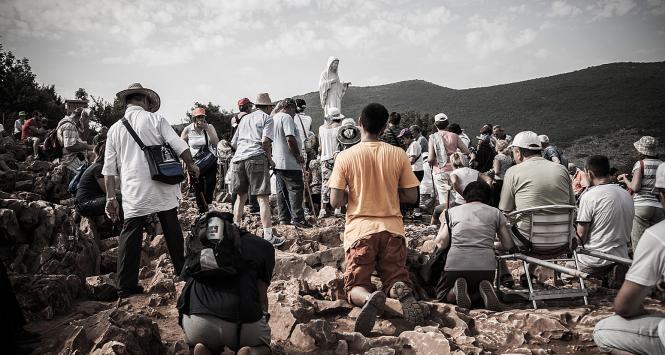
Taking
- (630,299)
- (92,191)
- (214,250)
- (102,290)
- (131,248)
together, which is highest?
(92,191)

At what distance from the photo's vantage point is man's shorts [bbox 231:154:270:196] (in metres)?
5.81

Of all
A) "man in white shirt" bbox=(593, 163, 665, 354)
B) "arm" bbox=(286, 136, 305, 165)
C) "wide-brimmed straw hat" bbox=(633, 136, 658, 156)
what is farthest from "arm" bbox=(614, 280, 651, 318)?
"arm" bbox=(286, 136, 305, 165)

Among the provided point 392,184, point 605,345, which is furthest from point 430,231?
point 605,345

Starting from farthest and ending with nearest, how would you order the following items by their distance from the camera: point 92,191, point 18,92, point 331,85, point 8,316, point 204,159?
1. point 18,92
2. point 331,85
3. point 204,159
4. point 92,191
5. point 8,316

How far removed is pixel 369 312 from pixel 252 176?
10.2 ft

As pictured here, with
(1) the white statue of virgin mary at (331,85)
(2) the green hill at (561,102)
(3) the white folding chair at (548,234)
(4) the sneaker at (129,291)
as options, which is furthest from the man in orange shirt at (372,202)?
(2) the green hill at (561,102)

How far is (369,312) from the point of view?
3.27 meters

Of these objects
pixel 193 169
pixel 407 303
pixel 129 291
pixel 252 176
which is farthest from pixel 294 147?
pixel 407 303

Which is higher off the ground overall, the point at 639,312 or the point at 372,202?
the point at 372,202

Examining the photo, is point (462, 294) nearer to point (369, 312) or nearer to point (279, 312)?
point (369, 312)

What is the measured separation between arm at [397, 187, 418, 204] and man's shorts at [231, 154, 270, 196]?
231 centimetres

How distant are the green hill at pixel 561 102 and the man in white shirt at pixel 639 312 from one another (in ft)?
87.9

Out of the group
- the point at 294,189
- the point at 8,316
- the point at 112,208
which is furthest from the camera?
the point at 294,189

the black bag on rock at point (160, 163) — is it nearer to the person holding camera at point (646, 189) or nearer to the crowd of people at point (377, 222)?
the crowd of people at point (377, 222)
